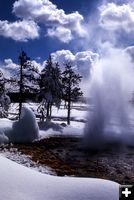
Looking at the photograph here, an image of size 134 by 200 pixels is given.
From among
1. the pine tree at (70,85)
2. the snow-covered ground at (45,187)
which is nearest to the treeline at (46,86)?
the pine tree at (70,85)

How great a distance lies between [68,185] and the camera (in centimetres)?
1160

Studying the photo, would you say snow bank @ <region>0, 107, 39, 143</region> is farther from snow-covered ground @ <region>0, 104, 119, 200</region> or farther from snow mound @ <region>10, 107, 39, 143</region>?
snow-covered ground @ <region>0, 104, 119, 200</region>

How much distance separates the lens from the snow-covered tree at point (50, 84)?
48.3 m

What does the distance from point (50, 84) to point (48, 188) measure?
37.5 m

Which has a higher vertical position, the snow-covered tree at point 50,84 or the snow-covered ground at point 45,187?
the snow-covered tree at point 50,84

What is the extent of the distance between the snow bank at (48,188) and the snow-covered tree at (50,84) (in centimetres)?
3600

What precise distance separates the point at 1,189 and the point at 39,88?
39594 millimetres

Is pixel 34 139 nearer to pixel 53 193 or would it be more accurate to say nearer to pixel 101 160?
pixel 101 160

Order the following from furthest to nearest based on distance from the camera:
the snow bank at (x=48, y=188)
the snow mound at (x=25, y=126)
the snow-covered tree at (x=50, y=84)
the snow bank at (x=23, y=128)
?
the snow-covered tree at (x=50, y=84) < the snow mound at (x=25, y=126) < the snow bank at (x=23, y=128) < the snow bank at (x=48, y=188)

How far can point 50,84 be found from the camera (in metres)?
48.5

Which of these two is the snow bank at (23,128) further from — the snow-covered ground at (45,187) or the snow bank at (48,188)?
the snow bank at (48,188)

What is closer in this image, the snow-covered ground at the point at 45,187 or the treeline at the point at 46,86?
the snow-covered ground at the point at 45,187

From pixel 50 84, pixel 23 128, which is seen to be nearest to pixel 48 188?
pixel 23 128

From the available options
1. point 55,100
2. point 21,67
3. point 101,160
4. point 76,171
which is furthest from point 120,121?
point 76,171
